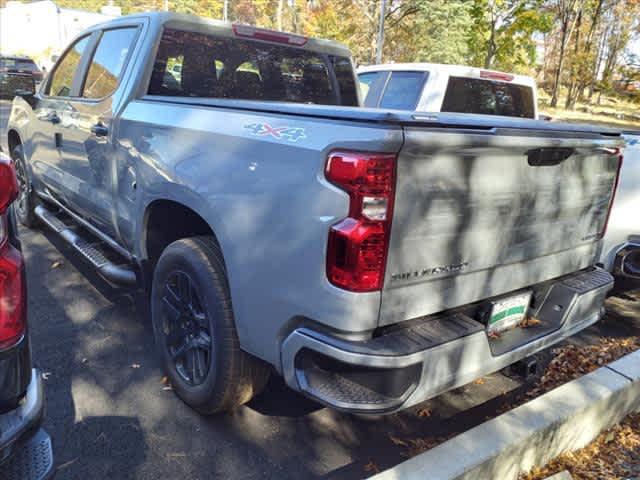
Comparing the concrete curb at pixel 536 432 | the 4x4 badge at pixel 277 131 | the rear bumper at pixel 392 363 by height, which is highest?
the 4x4 badge at pixel 277 131

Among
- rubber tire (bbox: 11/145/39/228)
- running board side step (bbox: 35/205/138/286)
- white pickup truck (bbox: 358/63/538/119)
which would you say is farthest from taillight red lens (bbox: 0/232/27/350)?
white pickup truck (bbox: 358/63/538/119)

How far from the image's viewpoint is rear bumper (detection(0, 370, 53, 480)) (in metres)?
1.63

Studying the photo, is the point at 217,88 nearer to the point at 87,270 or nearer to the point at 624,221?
the point at 87,270

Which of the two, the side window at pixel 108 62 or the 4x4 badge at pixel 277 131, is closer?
the 4x4 badge at pixel 277 131

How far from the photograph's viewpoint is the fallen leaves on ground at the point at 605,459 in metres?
2.51

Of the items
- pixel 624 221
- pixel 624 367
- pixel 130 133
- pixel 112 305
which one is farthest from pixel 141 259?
pixel 624 221

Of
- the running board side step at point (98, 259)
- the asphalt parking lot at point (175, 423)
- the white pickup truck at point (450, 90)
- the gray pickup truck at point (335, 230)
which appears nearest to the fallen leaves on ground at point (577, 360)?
the asphalt parking lot at point (175, 423)

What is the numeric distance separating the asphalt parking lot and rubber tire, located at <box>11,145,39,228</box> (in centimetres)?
219

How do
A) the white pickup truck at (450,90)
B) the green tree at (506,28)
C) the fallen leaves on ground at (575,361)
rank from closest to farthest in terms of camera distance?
the fallen leaves on ground at (575,361), the white pickup truck at (450,90), the green tree at (506,28)

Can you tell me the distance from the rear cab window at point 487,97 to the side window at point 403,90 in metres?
0.33

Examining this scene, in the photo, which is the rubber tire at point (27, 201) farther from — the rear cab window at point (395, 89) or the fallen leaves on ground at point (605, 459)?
the fallen leaves on ground at point (605, 459)

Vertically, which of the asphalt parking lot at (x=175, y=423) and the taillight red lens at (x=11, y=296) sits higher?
the taillight red lens at (x=11, y=296)

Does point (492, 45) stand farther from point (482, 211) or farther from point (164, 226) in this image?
point (482, 211)

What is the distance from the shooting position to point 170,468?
8.31 ft
